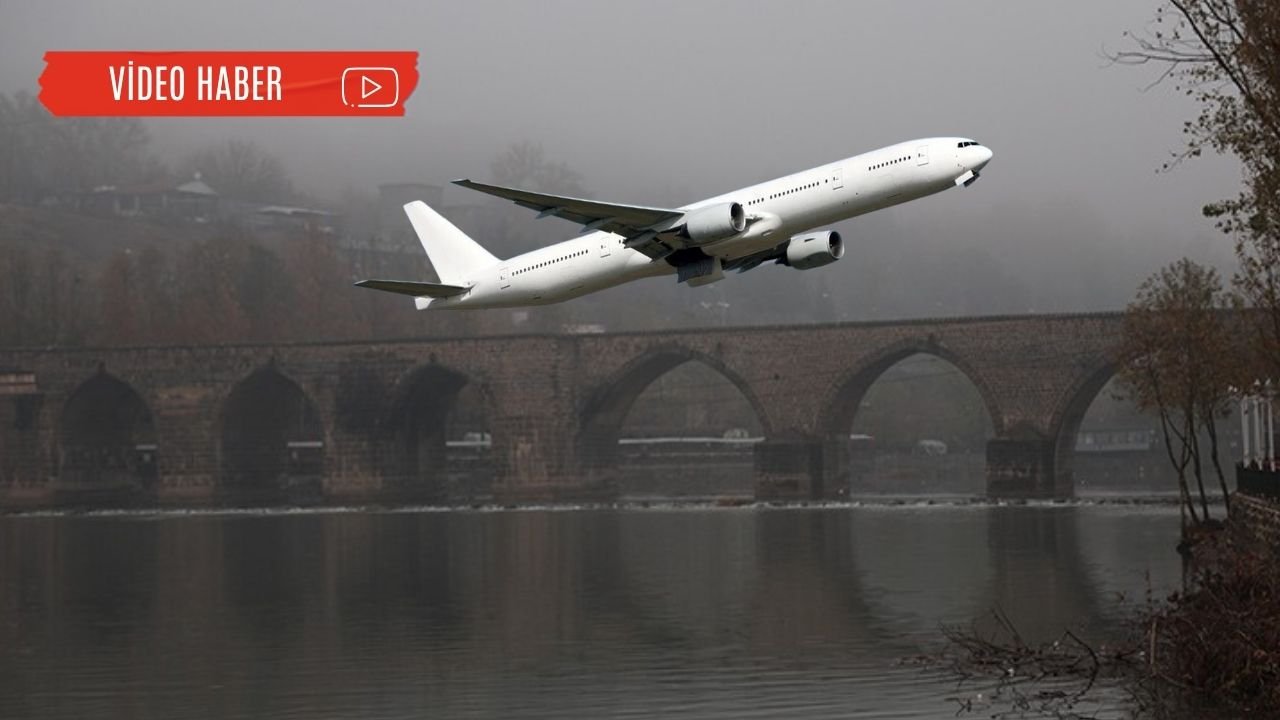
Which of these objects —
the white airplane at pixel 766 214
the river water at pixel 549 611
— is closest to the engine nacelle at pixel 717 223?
the white airplane at pixel 766 214

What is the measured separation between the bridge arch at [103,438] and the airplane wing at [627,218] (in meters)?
83.3

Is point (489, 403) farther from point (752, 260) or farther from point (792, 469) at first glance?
point (752, 260)

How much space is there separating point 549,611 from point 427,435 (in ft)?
225

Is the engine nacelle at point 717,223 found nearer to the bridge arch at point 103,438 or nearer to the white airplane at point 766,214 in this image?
the white airplane at point 766,214

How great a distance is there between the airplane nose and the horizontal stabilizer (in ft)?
32.3

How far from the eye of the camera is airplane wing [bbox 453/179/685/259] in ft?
111

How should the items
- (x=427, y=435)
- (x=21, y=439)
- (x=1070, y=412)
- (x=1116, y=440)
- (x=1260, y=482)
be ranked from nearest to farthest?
1. (x=1260, y=482)
2. (x=1070, y=412)
3. (x=427, y=435)
4. (x=21, y=439)
5. (x=1116, y=440)

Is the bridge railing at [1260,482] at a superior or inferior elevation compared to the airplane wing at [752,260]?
inferior

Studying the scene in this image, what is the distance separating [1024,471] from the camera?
9419 cm

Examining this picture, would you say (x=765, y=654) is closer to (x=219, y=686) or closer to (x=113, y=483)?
(x=219, y=686)

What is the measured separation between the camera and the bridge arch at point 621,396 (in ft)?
340

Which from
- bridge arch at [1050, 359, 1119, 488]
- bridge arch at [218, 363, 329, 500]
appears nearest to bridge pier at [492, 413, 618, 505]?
bridge arch at [218, 363, 329, 500]

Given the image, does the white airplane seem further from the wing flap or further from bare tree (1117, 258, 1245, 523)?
bare tree (1117, 258, 1245, 523)

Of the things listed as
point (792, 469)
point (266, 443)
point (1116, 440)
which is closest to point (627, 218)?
point (792, 469)
